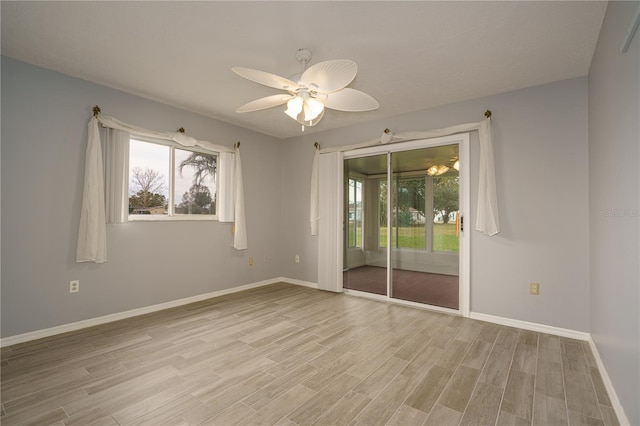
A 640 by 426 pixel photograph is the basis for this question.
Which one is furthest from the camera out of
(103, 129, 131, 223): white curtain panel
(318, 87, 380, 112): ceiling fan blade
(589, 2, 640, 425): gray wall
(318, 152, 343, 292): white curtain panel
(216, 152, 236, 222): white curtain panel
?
(318, 152, 343, 292): white curtain panel

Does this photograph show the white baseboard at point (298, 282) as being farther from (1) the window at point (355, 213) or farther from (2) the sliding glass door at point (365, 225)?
(1) the window at point (355, 213)

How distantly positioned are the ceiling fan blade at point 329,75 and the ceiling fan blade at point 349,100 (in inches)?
7.0

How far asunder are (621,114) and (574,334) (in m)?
2.23

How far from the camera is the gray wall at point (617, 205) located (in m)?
1.48

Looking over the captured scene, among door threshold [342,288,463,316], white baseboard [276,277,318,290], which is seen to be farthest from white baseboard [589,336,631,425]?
white baseboard [276,277,318,290]

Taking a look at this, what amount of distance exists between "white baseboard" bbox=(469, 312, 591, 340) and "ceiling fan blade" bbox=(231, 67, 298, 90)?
10.5 feet

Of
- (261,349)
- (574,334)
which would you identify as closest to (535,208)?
(574,334)

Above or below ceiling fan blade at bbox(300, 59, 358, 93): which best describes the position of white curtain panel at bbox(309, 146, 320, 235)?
below

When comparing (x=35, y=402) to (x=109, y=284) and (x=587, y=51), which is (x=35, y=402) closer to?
(x=109, y=284)

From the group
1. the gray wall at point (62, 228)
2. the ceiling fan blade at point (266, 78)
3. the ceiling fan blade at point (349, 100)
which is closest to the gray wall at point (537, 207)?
the ceiling fan blade at point (349, 100)

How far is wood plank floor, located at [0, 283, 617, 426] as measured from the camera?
173 centimetres

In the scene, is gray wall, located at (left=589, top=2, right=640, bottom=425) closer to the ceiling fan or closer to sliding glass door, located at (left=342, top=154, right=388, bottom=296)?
the ceiling fan

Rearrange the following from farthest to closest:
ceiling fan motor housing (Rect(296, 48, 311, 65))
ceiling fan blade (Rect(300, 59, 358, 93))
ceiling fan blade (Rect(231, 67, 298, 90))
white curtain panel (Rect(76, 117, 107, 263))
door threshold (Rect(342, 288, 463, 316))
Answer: door threshold (Rect(342, 288, 463, 316))
white curtain panel (Rect(76, 117, 107, 263))
ceiling fan motor housing (Rect(296, 48, 311, 65))
ceiling fan blade (Rect(231, 67, 298, 90))
ceiling fan blade (Rect(300, 59, 358, 93))

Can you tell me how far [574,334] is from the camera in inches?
113
